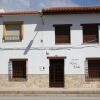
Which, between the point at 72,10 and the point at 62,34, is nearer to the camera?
the point at 72,10

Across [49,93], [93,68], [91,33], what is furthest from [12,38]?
[93,68]

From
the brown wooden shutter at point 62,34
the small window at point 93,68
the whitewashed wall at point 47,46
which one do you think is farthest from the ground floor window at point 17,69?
the small window at point 93,68

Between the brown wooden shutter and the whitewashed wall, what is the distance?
33 centimetres

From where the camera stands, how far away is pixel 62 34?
2738 cm

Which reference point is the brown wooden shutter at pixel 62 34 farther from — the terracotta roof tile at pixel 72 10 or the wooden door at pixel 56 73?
the wooden door at pixel 56 73

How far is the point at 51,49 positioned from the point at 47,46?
393 mm

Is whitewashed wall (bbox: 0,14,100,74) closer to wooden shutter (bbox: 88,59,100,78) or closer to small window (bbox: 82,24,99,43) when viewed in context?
small window (bbox: 82,24,99,43)

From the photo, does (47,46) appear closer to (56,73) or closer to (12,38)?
(56,73)

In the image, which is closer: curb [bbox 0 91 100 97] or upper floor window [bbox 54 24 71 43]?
curb [bbox 0 91 100 97]

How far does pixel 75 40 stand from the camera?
27188mm

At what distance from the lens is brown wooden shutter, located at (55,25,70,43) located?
2733 cm

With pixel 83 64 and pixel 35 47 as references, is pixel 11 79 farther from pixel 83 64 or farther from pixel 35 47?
pixel 83 64

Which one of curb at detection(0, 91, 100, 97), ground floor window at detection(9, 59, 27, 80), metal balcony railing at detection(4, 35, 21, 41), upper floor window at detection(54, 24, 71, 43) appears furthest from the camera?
metal balcony railing at detection(4, 35, 21, 41)

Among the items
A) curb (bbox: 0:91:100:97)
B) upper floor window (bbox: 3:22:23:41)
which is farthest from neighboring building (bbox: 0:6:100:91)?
curb (bbox: 0:91:100:97)
